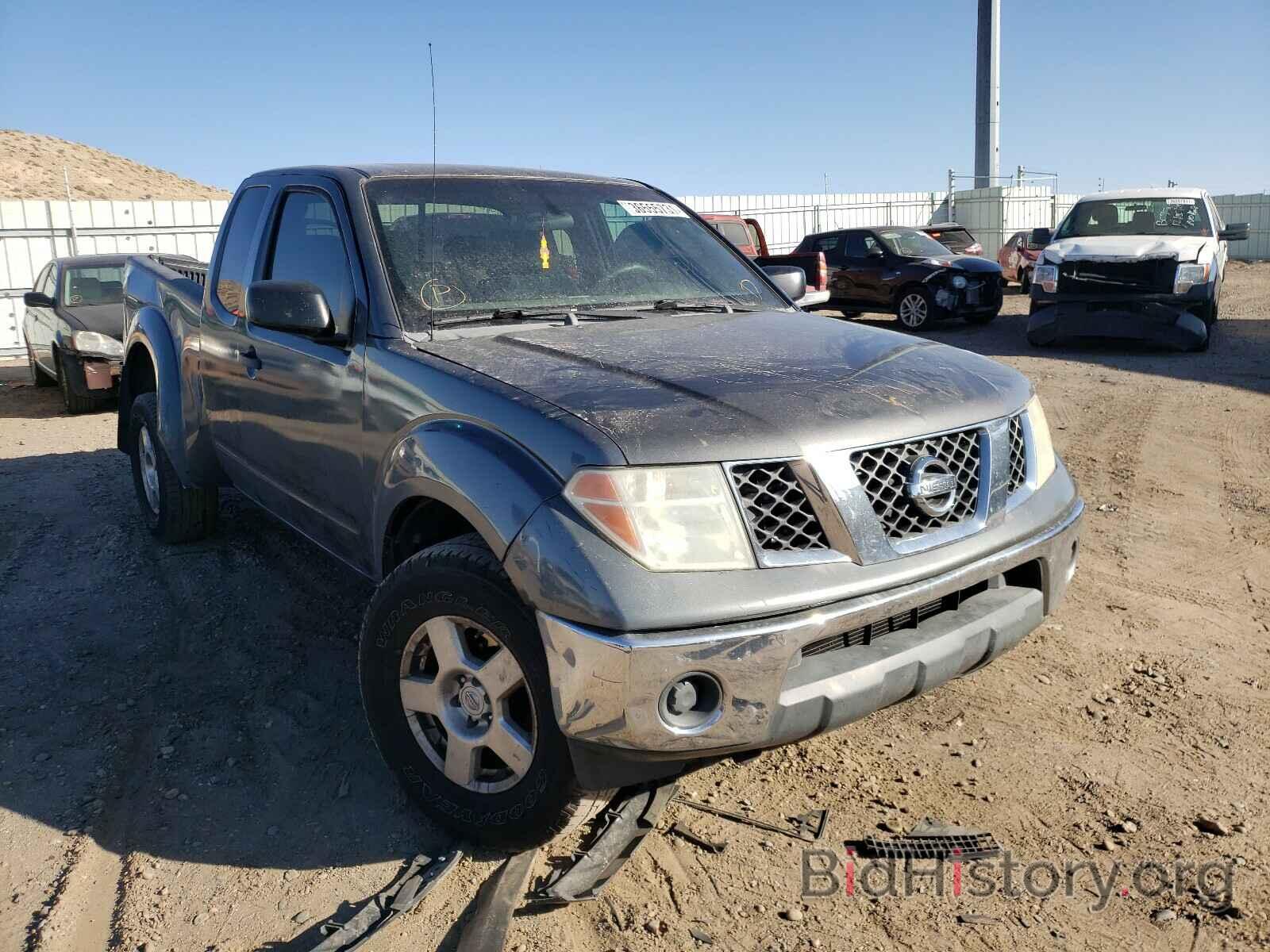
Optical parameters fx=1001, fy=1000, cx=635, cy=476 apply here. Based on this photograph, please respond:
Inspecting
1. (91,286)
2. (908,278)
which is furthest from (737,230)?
(91,286)

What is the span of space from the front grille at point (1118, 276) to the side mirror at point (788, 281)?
8.40 metres

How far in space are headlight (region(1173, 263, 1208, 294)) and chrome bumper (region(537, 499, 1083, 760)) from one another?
406 inches

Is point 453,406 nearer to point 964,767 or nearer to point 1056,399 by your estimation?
point 964,767

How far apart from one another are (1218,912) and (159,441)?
15.4 feet

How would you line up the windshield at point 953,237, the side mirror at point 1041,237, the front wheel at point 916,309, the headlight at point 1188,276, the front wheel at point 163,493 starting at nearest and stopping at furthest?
the front wheel at point 163,493 < the headlight at point 1188,276 < the side mirror at point 1041,237 < the front wheel at point 916,309 < the windshield at point 953,237

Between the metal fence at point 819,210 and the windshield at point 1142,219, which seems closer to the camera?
the windshield at point 1142,219

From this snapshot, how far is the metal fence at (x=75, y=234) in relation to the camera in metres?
17.4

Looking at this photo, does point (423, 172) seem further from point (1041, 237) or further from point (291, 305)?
point (1041, 237)

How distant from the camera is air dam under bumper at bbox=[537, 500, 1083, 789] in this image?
2180 millimetres

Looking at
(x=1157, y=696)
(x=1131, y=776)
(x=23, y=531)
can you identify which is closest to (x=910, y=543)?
(x=1131, y=776)

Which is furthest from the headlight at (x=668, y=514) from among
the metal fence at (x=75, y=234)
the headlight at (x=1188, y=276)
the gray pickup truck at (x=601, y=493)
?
the metal fence at (x=75, y=234)

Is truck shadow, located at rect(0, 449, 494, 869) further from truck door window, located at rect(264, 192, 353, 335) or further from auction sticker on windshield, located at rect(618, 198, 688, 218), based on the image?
auction sticker on windshield, located at rect(618, 198, 688, 218)

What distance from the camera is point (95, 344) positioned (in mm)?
9984

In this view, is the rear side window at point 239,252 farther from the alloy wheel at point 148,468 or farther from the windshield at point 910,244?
the windshield at point 910,244
